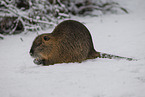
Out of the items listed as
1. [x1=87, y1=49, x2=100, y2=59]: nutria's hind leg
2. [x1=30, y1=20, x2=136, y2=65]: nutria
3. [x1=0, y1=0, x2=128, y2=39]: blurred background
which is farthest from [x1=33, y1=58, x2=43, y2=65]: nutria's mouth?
[x1=0, y1=0, x2=128, y2=39]: blurred background

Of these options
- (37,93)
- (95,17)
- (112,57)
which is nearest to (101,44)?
(112,57)

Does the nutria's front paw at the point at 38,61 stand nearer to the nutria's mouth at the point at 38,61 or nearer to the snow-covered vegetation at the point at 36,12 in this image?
the nutria's mouth at the point at 38,61

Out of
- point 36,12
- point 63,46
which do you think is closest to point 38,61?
point 63,46

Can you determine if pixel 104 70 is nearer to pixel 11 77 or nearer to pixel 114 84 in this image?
pixel 114 84

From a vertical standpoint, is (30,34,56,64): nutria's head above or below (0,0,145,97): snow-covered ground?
above

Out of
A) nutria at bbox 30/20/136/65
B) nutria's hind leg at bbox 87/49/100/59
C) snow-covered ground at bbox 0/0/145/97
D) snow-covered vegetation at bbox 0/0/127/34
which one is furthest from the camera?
snow-covered vegetation at bbox 0/0/127/34

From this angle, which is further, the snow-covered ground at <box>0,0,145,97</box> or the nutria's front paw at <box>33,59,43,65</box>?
the nutria's front paw at <box>33,59,43,65</box>

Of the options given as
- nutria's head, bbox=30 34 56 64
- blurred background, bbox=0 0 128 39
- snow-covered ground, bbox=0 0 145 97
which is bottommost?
snow-covered ground, bbox=0 0 145 97

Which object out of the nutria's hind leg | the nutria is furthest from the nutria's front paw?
the nutria's hind leg

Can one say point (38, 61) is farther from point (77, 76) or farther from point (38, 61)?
point (77, 76)

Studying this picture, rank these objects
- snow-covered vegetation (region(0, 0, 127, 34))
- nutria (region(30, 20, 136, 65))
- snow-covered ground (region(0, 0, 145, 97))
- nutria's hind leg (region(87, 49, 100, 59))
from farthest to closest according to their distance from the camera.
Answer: snow-covered vegetation (region(0, 0, 127, 34)) → nutria's hind leg (region(87, 49, 100, 59)) → nutria (region(30, 20, 136, 65)) → snow-covered ground (region(0, 0, 145, 97))

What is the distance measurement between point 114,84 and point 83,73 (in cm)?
Answer: 45

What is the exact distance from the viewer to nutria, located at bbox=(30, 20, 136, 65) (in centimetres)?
251

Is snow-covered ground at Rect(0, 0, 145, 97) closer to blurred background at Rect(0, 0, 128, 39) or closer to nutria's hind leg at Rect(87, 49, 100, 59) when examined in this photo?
nutria's hind leg at Rect(87, 49, 100, 59)
